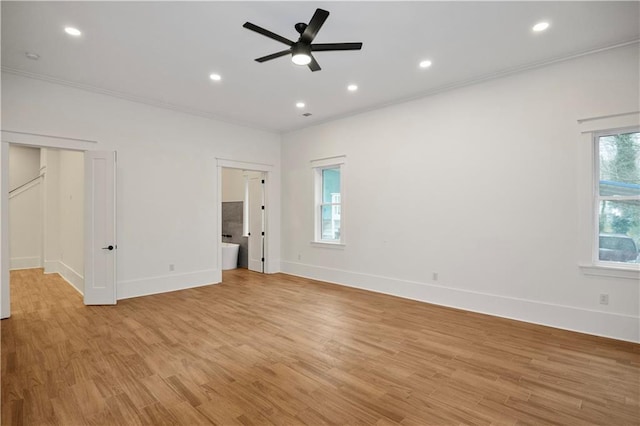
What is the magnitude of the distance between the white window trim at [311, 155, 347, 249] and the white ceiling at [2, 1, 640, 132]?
1506 millimetres

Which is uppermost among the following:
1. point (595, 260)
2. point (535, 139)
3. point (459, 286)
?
point (535, 139)

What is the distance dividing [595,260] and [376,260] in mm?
2931

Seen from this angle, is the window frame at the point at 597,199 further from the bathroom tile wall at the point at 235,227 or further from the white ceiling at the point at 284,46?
the bathroom tile wall at the point at 235,227

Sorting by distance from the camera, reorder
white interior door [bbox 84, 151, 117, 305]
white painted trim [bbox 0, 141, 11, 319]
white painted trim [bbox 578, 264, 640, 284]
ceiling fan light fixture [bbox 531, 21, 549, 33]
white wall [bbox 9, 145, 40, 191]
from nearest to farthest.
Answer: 1. ceiling fan light fixture [bbox 531, 21, 549, 33]
2. white painted trim [bbox 578, 264, 640, 284]
3. white painted trim [bbox 0, 141, 11, 319]
4. white interior door [bbox 84, 151, 117, 305]
5. white wall [bbox 9, 145, 40, 191]

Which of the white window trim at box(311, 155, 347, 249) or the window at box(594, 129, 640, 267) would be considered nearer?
the window at box(594, 129, 640, 267)

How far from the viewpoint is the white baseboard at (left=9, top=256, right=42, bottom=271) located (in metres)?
7.36

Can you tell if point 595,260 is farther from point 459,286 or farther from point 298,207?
point 298,207

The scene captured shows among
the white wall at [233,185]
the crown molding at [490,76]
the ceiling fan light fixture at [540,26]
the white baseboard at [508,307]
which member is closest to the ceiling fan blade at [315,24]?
the ceiling fan light fixture at [540,26]

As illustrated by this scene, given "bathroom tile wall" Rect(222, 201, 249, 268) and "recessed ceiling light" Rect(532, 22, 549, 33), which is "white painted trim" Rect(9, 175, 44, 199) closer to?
"bathroom tile wall" Rect(222, 201, 249, 268)

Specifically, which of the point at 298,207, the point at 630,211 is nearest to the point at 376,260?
the point at 298,207

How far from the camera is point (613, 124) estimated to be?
3.41m

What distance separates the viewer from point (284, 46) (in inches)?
141

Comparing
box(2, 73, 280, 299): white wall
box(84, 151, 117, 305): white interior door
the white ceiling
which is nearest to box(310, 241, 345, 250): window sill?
box(2, 73, 280, 299): white wall

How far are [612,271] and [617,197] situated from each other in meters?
0.84
